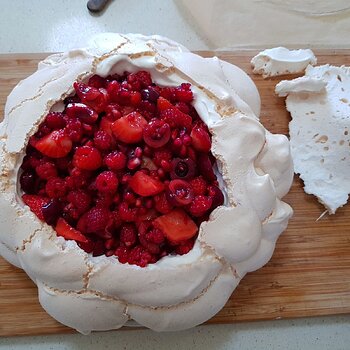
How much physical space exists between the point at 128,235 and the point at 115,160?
16 centimetres

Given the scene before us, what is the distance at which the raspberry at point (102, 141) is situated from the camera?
112cm

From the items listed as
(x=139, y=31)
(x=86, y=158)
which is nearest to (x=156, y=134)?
(x=86, y=158)

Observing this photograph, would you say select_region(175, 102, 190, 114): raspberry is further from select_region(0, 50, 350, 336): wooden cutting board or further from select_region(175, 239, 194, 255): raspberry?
select_region(0, 50, 350, 336): wooden cutting board

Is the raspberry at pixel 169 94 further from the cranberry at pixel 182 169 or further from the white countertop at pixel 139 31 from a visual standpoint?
the white countertop at pixel 139 31

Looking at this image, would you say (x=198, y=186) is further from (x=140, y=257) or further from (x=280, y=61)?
(x=280, y=61)

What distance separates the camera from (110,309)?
3.80 feet

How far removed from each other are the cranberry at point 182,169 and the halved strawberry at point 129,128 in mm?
99

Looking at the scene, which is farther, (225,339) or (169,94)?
→ (225,339)

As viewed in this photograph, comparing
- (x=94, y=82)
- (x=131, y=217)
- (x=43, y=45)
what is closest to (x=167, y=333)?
(x=131, y=217)

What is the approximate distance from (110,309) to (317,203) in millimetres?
642

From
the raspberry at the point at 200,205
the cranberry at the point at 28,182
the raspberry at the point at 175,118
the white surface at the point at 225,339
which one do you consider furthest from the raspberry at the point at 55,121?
the white surface at the point at 225,339

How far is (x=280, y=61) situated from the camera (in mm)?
1509

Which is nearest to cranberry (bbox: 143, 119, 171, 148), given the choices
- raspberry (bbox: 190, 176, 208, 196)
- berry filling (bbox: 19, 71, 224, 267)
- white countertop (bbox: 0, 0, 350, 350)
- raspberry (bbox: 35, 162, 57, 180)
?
berry filling (bbox: 19, 71, 224, 267)

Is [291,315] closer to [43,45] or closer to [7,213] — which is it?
[7,213]
